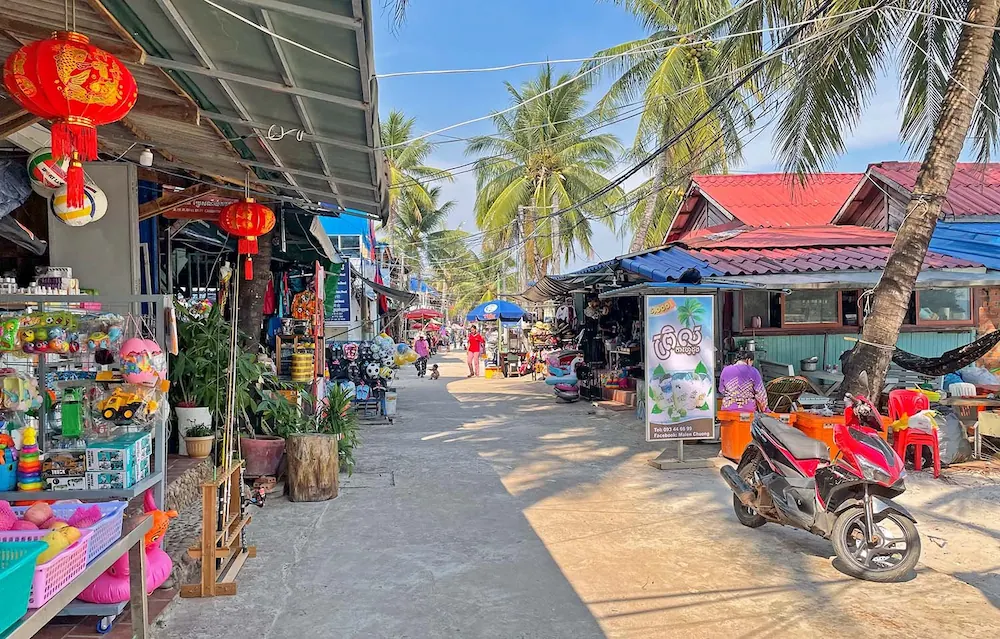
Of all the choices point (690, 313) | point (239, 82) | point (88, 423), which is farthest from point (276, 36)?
point (690, 313)

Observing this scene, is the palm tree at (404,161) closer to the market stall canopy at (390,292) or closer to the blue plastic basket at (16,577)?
the market stall canopy at (390,292)

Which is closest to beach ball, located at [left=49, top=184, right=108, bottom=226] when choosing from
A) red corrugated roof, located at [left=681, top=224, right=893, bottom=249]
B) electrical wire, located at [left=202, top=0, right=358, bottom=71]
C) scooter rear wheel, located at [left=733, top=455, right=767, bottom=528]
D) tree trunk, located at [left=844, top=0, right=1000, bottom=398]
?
electrical wire, located at [left=202, top=0, right=358, bottom=71]

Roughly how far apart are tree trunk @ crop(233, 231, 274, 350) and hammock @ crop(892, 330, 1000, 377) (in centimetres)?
836

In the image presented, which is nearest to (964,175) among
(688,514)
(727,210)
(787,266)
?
(727,210)

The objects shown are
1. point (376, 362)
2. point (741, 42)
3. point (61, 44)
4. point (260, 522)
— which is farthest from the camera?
point (376, 362)

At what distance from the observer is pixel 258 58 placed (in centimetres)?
428

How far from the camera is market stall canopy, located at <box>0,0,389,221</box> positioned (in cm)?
372

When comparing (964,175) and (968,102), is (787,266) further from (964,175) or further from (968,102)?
(964,175)

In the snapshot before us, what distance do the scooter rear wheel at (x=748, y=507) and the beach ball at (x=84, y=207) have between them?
5.80 m

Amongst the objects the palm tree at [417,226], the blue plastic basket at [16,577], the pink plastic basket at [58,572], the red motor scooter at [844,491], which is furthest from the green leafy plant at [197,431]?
the palm tree at [417,226]

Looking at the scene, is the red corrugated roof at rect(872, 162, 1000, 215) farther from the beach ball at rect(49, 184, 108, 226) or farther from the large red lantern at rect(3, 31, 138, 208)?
the large red lantern at rect(3, 31, 138, 208)

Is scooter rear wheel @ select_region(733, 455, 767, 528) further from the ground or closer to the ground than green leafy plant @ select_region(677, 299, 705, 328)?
closer to the ground

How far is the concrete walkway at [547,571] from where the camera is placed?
13.1 ft

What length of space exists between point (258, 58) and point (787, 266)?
8.27 m
